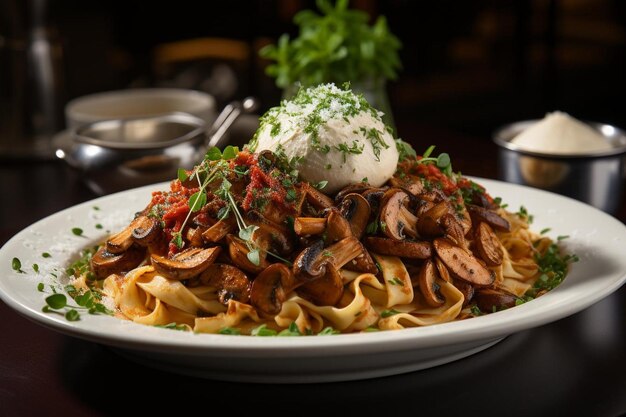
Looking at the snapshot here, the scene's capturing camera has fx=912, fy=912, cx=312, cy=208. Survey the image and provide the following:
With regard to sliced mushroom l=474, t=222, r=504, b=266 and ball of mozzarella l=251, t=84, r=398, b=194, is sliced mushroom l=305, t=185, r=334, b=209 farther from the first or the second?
sliced mushroom l=474, t=222, r=504, b=266

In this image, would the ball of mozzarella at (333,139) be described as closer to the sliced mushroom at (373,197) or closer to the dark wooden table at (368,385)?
the sliced mushroom at (373,197)

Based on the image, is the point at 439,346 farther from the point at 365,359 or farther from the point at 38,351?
the point at 38,351

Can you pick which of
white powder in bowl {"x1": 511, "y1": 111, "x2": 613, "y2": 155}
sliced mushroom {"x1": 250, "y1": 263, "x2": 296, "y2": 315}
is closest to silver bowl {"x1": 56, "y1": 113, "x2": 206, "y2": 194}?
white powder in bowl {"x1": 511, "y1": 111, "x2": 613, "y2": 155}

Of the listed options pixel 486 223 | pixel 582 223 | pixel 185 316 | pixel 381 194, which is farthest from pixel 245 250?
pixel 582 223

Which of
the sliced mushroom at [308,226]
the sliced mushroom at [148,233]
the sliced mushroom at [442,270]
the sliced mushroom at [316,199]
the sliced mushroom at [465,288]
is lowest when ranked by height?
the sliced mushroom at [465,288]

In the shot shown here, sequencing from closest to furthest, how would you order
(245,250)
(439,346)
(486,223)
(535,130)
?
(439,346) < (245,250) < (486,223) < (535,130)

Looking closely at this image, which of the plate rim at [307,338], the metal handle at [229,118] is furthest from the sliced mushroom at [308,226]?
the metal handle at [229,118]

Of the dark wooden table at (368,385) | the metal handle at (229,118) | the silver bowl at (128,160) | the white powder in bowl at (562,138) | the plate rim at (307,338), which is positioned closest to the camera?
the plate rim at (307,338)
